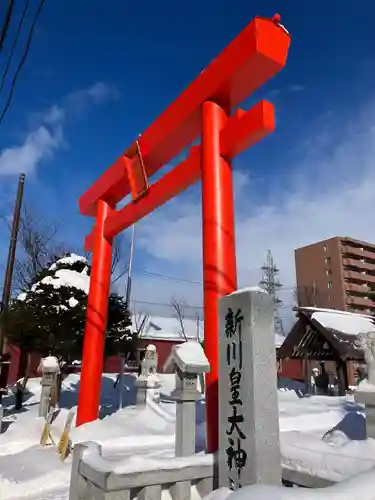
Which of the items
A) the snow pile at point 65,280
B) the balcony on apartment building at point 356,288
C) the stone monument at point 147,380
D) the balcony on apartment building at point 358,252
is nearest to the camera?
the stone monument at point 147,380

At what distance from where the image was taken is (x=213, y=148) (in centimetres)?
651

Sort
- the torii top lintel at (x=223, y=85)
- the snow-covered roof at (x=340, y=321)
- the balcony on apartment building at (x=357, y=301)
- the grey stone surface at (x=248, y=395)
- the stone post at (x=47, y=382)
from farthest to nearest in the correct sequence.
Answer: the balcony on apartment building at (x=357, y=301) → the snow-covered roof at (x=340, y=321) → the stone post at (x=47, y=382) → the torii top lintel at (x=223, y=85) → the grey stone surface at (x=248, y=395)

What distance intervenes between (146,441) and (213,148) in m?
6.04

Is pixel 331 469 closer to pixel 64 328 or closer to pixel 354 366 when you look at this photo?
pixel 64 328

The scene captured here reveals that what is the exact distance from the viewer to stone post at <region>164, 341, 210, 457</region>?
218 inches

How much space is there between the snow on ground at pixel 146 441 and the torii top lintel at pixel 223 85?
17.1ft

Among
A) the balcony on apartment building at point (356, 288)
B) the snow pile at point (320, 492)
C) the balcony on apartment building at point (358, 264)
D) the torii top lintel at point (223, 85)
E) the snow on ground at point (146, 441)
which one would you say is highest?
the balcony on apartment building at point (358, 264)

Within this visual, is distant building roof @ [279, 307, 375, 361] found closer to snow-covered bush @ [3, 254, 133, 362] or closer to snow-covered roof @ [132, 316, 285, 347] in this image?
snow-covered bush @ [3, 254, 133, 362]

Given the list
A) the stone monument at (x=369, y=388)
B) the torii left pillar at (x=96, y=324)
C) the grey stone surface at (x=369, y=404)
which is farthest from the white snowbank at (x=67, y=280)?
the grey stone surface at (x=369, y=404)

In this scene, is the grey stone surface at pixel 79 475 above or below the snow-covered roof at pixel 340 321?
below

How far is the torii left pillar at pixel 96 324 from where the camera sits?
927cm

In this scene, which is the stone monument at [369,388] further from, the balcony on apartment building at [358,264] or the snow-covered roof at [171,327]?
the balcony on apartment building at [358,264]

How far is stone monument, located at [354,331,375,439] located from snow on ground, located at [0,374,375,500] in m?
0.37

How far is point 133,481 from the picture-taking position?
3398mm
